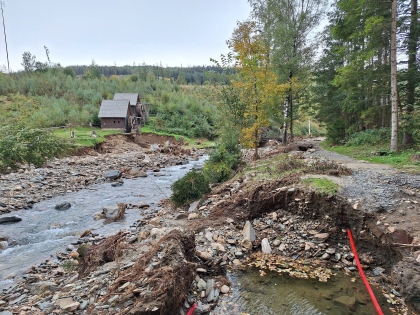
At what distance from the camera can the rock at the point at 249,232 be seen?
20.3 feet

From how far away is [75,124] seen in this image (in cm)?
3688

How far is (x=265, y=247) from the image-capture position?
5.93m

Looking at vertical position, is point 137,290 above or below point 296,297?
above

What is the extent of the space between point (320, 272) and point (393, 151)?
948 centimetres

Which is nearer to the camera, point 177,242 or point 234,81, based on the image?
point 177,242

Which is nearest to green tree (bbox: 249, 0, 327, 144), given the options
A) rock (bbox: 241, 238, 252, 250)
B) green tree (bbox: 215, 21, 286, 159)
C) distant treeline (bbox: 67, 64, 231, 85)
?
green tree (bbox: 215, 21, 286, 159)

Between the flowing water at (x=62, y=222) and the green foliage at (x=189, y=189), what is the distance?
1.27 meters

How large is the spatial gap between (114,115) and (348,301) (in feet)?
124

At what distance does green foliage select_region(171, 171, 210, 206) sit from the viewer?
390 inches

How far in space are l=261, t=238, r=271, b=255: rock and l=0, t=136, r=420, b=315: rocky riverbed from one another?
23 mm

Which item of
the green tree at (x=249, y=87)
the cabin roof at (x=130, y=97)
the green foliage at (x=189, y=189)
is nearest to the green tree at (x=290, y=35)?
the green tree at (x=249, y=87)

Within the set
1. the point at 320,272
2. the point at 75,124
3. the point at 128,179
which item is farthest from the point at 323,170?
the point at 75,124

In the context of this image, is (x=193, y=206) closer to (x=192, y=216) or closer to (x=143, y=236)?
(x=192, y=216)

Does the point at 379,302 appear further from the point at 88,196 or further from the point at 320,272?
the point at 88,196
